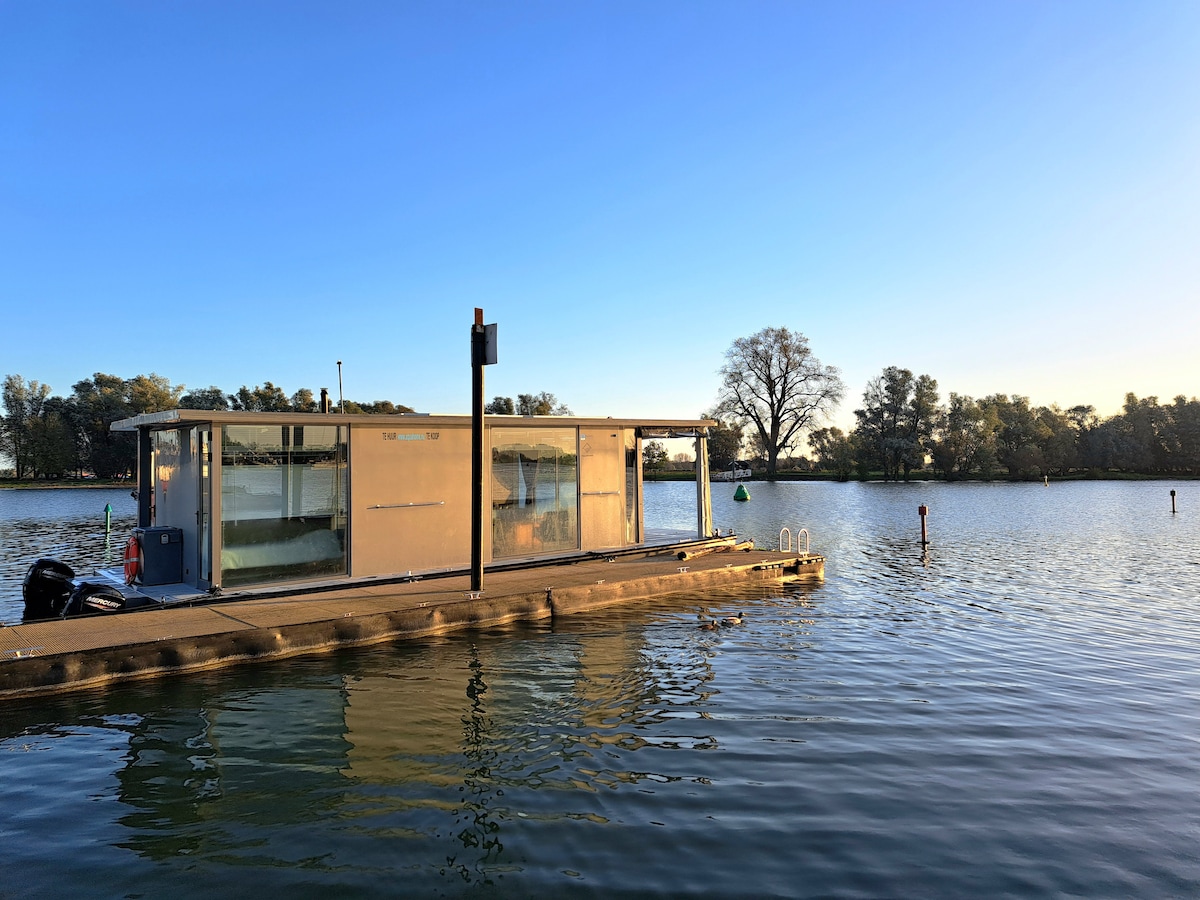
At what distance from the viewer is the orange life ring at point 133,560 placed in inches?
465

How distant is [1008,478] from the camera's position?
7869 centimetres

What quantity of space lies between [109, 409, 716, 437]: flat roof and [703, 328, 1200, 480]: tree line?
205ft

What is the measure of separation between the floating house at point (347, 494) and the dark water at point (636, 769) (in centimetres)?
271

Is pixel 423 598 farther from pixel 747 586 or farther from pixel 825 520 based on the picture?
pixel 825 520

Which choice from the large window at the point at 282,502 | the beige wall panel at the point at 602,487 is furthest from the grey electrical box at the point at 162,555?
the beige wall panel at the point at 602,487

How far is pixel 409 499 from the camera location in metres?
13.0

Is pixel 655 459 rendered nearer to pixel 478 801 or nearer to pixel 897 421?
pixel 897 421

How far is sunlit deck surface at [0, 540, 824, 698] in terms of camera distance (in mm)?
8414

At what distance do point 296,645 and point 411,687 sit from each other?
2.07 m

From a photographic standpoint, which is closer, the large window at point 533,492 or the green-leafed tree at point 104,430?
the large window at point 533,492

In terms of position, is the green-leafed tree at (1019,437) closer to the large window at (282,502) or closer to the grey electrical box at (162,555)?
the large window at (282,502)

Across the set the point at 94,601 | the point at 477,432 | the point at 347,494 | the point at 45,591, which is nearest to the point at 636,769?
the point at 477,432

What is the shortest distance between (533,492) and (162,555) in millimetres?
6604

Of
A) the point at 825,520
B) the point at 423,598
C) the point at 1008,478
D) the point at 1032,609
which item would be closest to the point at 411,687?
the point at 423,598
